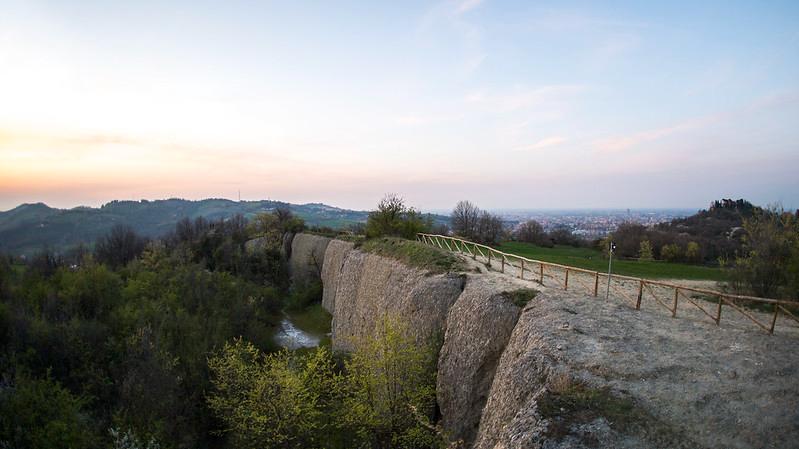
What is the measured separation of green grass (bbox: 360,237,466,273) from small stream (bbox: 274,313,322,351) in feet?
28.9

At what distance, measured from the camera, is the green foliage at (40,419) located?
35.2 feet

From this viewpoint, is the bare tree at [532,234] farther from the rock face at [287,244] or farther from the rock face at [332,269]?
the rock face at [287,244]

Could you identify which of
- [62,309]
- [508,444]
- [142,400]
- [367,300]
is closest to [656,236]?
[367,300]

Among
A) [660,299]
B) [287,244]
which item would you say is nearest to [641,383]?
[660,299]

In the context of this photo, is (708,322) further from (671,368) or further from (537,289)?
(537,289)

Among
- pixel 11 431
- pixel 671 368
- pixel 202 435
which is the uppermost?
pixel 671 368

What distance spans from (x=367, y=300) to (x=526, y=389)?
15500 millimetres

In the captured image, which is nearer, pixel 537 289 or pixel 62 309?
pixel 537 289

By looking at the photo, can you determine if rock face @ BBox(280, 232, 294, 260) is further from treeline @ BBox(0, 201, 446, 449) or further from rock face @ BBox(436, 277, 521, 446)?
rock face @ BBox(436, 277, 521, 446)

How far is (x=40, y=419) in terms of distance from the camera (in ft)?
37.7

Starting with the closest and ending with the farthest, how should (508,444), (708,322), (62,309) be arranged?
(508,444)
(708,322)
(62,309)

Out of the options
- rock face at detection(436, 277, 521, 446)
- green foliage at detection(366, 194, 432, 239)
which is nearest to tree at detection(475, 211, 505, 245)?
green foliage at detection(366, 194, 432, 239)

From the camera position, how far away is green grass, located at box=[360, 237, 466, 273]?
18.5 m

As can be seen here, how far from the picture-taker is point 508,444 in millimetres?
6988
